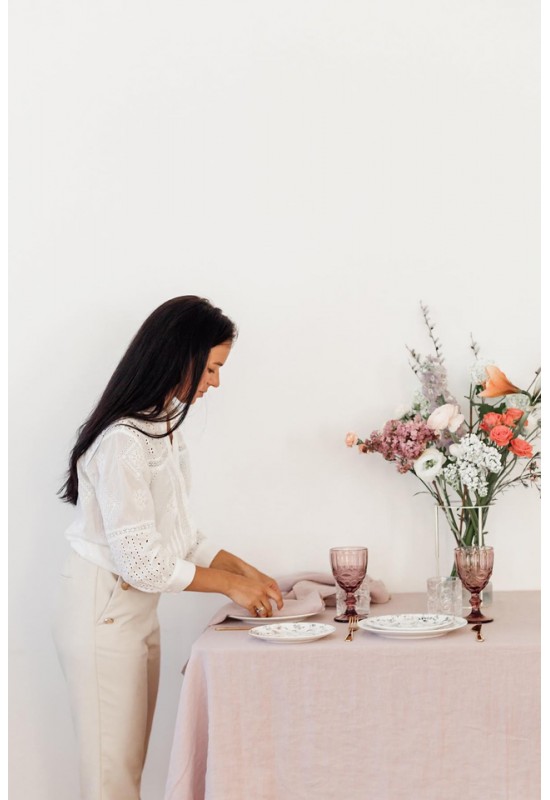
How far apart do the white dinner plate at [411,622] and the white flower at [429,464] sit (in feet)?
1.12

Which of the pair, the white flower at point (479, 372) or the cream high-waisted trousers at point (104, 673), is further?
the white flower at point (479, 372)

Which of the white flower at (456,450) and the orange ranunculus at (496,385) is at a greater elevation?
the orange ranunculus at (496,385)

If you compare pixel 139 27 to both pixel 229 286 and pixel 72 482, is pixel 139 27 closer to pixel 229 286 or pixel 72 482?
pixel 229 286

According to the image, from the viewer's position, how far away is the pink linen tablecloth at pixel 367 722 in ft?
5.36

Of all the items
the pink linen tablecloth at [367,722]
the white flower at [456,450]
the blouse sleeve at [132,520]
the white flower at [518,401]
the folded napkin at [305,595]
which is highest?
the white flower at [518,401]

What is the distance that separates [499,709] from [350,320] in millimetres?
1106

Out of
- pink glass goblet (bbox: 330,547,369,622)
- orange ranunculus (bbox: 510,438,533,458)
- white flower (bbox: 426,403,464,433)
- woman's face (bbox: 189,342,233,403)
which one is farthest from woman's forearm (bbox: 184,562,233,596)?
orange ranunculus (bbox: 510,438,533,458)

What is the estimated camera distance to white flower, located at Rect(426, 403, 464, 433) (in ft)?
6.86

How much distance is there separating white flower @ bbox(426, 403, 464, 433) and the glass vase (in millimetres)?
188

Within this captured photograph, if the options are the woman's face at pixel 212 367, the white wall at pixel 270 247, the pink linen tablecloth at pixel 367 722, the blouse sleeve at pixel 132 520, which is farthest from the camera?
the white wall at pixel 270 247

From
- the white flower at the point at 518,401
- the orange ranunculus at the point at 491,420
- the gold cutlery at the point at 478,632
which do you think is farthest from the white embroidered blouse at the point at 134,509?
the white flower at the point at 518,401

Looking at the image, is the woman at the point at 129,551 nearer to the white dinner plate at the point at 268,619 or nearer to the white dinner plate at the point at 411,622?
the white dinner plate at the point at 268,619

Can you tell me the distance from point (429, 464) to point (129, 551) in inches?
28.7

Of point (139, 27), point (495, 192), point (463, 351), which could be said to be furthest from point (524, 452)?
point (139, 27)
